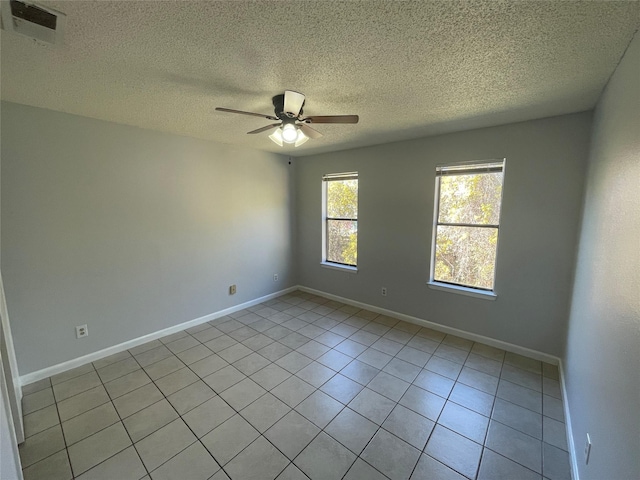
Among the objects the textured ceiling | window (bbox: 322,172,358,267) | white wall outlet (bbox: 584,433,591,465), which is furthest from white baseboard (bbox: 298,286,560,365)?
the textured ceiling

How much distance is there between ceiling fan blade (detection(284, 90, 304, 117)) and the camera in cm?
172

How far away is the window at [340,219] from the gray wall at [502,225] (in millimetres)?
162

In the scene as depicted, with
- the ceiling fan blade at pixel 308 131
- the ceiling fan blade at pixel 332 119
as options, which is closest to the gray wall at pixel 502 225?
the ceiling fan blade at pixel 308 131

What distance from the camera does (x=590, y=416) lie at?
138 cm

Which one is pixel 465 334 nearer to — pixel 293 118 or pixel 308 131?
pixel 308 131

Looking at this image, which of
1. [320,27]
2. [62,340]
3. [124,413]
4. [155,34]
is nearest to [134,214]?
[62,340]

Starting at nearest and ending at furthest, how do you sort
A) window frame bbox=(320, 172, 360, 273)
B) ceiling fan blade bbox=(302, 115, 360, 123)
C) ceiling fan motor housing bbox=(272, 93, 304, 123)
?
1. ceiling fan blade bbox=(302, 115, 360, 123)
2. ceiling fan motor housing bbox=(272, 93, 304, 123)
3. window frame bbox=(320, 172, 360, 273)

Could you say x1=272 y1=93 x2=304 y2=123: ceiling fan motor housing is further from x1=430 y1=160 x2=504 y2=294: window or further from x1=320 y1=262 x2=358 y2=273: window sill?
A: x1=320 y1=262 x2=358 y2=273: window sill

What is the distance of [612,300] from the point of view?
125 cm

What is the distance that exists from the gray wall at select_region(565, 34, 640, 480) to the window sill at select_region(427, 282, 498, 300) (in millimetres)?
897

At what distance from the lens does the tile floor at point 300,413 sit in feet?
5.15

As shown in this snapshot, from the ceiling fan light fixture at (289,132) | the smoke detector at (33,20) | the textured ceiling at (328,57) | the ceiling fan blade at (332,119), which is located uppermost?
the textured ceiling at (328,57)

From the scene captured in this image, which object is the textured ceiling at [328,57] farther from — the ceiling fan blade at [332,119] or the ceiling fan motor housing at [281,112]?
the ceiling fan blade at [332,119]

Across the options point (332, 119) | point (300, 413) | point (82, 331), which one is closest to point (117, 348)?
point (82, 331)
